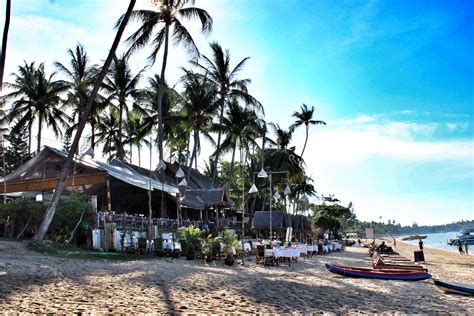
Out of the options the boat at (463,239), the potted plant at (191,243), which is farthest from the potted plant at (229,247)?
the boat at (463,239)

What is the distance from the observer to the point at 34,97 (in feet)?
124

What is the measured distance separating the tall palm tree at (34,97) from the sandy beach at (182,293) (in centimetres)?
2766

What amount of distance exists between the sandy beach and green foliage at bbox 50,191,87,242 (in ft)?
15.8

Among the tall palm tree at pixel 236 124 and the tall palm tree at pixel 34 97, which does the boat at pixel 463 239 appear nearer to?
the tall palm tree at pixel 236 124

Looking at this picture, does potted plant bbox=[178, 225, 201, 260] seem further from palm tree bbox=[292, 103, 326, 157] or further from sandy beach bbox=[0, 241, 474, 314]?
palm tree bbox=[292, 103, 326, 157]

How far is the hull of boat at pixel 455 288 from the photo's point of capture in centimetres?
1155

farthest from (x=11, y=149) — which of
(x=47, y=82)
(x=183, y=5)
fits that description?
(x=183, y=5)

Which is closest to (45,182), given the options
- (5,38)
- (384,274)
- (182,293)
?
(5,38)

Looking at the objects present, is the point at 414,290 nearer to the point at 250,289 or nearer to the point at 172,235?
the point at 250,289

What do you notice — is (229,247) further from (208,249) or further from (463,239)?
(463,239)

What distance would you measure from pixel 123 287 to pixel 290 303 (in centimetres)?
365

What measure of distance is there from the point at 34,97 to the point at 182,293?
33.7 metres

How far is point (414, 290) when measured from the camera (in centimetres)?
1230

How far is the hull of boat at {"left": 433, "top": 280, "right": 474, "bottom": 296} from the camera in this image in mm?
11547
